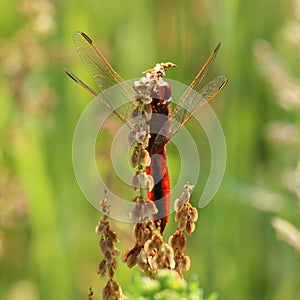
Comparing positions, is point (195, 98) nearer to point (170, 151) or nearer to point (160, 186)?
point (160, 186)

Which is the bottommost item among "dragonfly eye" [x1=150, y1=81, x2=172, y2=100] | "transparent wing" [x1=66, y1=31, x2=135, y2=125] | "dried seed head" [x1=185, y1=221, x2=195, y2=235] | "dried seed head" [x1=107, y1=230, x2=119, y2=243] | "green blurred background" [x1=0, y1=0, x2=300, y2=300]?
"dried seed head" [x1=107, y1=230, x2=119, y2=243]

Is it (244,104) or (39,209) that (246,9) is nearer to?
(244,104)

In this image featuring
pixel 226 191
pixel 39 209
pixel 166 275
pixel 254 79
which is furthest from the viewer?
pixel 254 79

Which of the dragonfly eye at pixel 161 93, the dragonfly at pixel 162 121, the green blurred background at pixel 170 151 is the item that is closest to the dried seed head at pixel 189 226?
the dragonfly at pixel 162 121

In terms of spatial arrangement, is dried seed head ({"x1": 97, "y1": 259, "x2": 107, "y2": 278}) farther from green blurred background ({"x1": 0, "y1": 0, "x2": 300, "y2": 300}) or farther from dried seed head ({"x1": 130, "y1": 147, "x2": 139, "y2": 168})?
green blurred background ({"x1": 0, "y1": 0, "x2": 300, "y2": 300})

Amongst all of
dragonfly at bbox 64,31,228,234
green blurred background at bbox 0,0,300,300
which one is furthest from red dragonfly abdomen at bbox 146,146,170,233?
green blurred background at bbox 0,0,300,300

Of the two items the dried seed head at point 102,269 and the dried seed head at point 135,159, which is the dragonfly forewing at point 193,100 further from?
the dried seed head at point 102,269

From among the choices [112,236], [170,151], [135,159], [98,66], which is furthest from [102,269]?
[170,151]

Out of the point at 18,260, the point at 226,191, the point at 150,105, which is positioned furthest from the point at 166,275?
the point at 18,260
